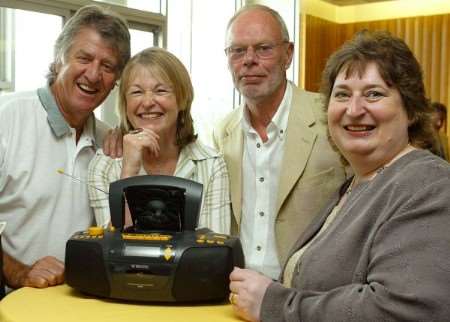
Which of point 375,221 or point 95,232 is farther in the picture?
point 95,232

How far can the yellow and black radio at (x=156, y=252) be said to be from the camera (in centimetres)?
129

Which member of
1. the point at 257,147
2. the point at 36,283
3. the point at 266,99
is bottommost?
the point at 36,283

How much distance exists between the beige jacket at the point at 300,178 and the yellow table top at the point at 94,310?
0.69 m

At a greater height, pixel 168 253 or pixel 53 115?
pixel 53 115

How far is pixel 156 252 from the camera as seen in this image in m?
1.29

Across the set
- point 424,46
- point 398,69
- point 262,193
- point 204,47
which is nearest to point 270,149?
point 262,193

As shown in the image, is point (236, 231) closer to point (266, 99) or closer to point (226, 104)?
point (266, 99)

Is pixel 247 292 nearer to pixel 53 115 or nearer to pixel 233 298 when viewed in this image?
pixel 233 298

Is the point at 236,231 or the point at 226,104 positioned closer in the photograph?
the point at 236,231

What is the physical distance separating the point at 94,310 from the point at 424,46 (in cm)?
541

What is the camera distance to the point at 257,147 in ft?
7.06

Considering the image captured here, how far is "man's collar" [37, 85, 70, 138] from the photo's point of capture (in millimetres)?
1893

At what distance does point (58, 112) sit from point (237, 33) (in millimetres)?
681

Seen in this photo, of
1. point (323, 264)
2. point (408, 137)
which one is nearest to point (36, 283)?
point (323, 264)
